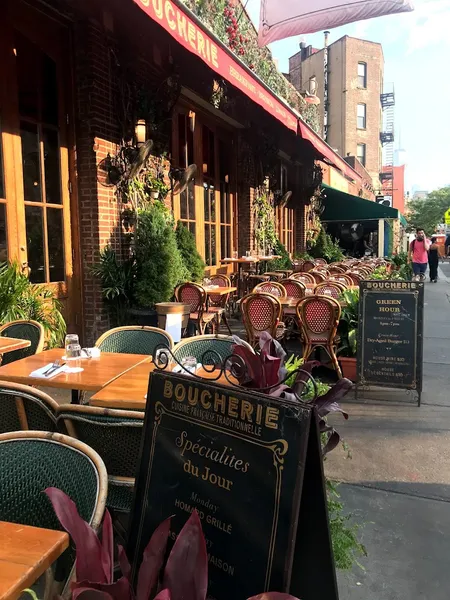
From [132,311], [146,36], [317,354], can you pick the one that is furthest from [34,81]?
[317,354]

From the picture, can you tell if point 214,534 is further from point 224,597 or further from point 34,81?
point 34,81

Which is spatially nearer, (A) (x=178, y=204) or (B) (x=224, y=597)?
(B) (x=224, y=597)

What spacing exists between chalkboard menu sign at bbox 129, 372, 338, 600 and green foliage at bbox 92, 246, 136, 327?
4.40 metres

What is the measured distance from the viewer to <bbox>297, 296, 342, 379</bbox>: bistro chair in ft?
17.5

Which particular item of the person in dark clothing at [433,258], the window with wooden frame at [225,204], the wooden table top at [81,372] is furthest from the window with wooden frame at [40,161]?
the person in dark clothing at [433,258]

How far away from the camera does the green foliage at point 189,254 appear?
761 cm

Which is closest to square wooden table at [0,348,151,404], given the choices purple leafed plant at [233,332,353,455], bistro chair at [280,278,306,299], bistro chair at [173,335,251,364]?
bistro chair at [173,335,251,364]

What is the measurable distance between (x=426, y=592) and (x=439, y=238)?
43841 mm

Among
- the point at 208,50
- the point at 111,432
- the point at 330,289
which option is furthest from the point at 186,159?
the point at 111,432

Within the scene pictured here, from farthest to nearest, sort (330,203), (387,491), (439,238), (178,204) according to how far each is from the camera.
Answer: (439,238), (330,203), (178,204), (387,491)

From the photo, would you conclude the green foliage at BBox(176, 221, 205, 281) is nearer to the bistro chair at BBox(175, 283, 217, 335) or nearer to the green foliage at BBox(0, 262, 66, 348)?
the bistro chair at BBox(175, 283, 217, 335)

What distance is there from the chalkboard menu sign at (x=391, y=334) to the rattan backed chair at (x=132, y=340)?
207 centimetres

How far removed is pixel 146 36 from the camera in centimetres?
621

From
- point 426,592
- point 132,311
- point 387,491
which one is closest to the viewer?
point 426,592
